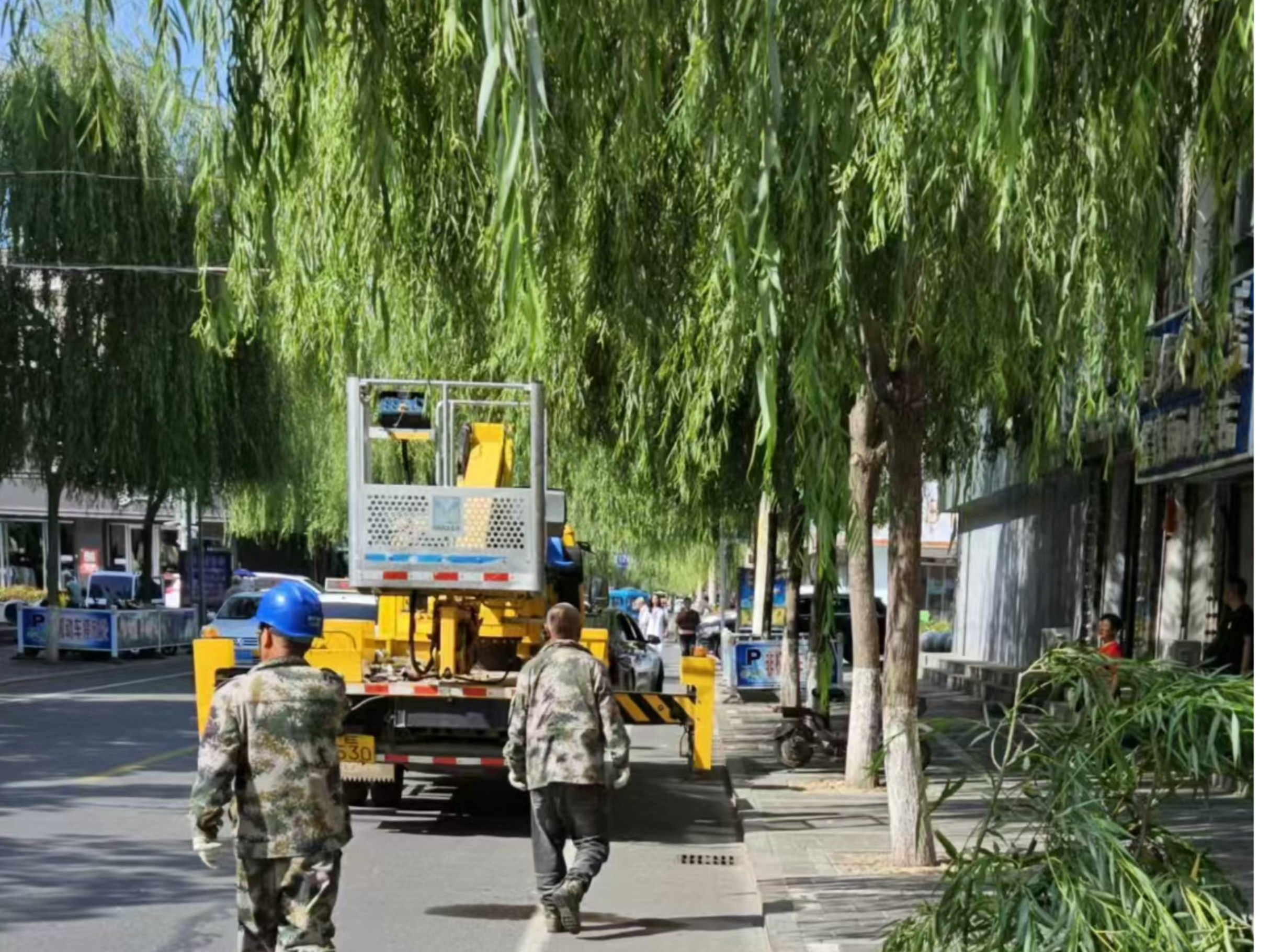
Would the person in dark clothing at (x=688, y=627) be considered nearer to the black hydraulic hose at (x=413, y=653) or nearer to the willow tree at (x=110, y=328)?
the willow tree at (x=110, y=328)

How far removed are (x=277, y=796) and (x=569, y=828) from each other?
120 inches

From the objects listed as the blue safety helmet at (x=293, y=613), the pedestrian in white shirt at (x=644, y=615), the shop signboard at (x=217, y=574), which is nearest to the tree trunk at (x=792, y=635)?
the blue safety helmet at (x=293, y=613)

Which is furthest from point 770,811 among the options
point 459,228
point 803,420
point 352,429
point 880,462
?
point 803,420

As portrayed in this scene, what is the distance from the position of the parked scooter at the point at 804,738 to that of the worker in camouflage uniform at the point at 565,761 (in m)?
8.02

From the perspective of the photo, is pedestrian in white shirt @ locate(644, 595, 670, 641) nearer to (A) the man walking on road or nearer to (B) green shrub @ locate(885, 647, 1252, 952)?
(A) the man walking on road

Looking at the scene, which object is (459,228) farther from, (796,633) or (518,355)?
(796,633)

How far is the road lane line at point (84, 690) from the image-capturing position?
77.3 feet

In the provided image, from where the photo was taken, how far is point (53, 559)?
3300 cm

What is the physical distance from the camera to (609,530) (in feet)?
79.0

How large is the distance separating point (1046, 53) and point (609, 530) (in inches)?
732

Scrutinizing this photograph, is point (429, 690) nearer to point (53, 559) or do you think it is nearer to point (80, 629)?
point (53, 559)

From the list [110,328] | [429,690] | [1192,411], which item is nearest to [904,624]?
[429,690]

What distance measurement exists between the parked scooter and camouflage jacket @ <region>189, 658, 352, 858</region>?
36.1 feet

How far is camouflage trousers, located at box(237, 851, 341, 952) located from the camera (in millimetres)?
5797
